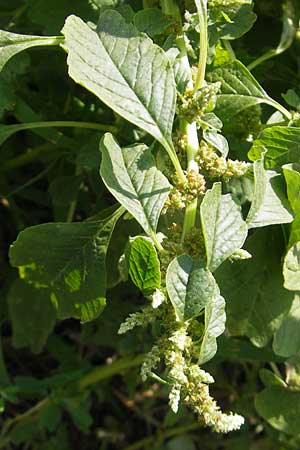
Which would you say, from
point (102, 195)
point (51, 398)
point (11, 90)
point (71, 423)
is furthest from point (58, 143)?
point (71, 423)

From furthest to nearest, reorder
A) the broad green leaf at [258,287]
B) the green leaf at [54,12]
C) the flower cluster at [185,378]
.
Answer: the green leaf at [54,12], the broad green leaf at [258,287], the flower cluster at [185,378]

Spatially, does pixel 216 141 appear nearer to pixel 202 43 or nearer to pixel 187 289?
pixel 202 43

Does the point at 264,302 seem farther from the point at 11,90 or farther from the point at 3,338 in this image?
the point at 3,338

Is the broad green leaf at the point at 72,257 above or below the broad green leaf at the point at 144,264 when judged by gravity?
below

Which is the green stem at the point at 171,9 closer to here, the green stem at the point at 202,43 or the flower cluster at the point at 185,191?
the green stem at the point at 202,43

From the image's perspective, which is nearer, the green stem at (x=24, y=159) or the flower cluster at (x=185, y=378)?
the flower cluster at (x=185, y=378)

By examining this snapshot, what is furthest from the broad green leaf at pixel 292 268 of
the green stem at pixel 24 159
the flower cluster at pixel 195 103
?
the green stem at pixel 24 159

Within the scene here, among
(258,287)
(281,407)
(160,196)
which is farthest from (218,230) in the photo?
(281,407)
